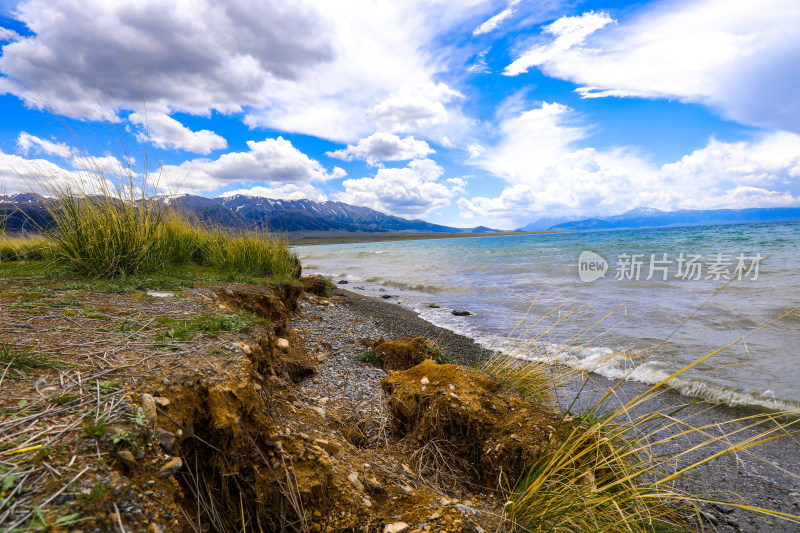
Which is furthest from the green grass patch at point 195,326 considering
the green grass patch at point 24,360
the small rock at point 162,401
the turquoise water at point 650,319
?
the turquoise water at point 650,319

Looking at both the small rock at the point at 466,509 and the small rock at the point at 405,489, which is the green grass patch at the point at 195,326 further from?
the small rock at the point at 466,509

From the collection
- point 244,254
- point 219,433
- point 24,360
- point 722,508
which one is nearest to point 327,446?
point 219,433

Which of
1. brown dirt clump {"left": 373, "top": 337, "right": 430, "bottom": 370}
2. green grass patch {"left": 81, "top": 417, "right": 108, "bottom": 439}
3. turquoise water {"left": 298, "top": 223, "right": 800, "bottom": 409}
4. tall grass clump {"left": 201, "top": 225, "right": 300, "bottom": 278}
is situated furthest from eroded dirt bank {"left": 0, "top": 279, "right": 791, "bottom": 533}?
tall grass clump {"left": 201, "top": 225, "right": 300, "bottom": 278}

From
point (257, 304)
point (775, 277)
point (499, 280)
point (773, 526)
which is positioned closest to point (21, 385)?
point (257, 304)

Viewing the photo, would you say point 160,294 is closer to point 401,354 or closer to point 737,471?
point 401,354

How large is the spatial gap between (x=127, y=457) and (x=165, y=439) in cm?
25

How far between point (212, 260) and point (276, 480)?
750 cm

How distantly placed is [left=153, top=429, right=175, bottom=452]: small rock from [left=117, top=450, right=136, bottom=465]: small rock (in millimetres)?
196

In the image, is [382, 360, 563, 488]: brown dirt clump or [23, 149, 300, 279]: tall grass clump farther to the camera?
[23, 149, 300, 279]: tall grass clump

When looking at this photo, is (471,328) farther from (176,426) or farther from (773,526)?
(176,426)

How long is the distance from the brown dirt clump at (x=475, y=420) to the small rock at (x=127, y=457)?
91.0 inches

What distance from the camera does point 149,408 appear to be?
1912 mm

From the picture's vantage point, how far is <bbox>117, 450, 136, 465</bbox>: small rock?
1.61m

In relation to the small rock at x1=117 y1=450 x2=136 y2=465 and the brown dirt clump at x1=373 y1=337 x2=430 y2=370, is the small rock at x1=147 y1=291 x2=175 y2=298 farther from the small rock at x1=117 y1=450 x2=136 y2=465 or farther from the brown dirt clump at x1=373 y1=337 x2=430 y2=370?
the small rock at x1=117 y1=450 x2=136 y2=465
